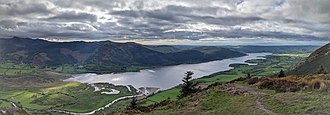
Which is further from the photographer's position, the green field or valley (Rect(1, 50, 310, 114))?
the green field

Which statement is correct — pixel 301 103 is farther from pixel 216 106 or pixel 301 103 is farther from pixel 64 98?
pixel 64 98

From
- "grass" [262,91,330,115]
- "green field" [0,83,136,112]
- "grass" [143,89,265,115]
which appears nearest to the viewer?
"grass" [262,91,330,115]

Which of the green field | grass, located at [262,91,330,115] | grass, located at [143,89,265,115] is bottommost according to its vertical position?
the green field

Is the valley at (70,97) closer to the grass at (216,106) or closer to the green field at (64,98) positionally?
the green field at (64,98)

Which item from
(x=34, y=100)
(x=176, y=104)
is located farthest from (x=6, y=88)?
(x=176, y=104)

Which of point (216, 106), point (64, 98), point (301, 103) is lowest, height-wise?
point (64, 98)

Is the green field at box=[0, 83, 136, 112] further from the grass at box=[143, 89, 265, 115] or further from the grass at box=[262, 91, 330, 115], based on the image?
the grass at box=[262, 91, 330, 115]

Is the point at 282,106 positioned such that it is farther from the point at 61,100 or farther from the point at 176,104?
the point at 61,100

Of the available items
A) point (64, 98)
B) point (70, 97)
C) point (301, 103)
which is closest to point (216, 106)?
point (301, 103)

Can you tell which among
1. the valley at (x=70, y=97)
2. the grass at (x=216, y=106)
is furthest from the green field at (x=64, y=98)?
the grass at (x=216, y=106)

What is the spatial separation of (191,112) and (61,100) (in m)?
133

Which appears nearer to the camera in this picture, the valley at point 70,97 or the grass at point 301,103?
the grass at point 301,103

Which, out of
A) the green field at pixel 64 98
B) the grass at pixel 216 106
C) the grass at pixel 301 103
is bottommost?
the green field at pixel 64 98

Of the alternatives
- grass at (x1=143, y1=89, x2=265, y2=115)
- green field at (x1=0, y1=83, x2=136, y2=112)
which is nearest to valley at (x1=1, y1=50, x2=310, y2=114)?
green field at (x1=0, y1=83, x2=136, y2=112)
